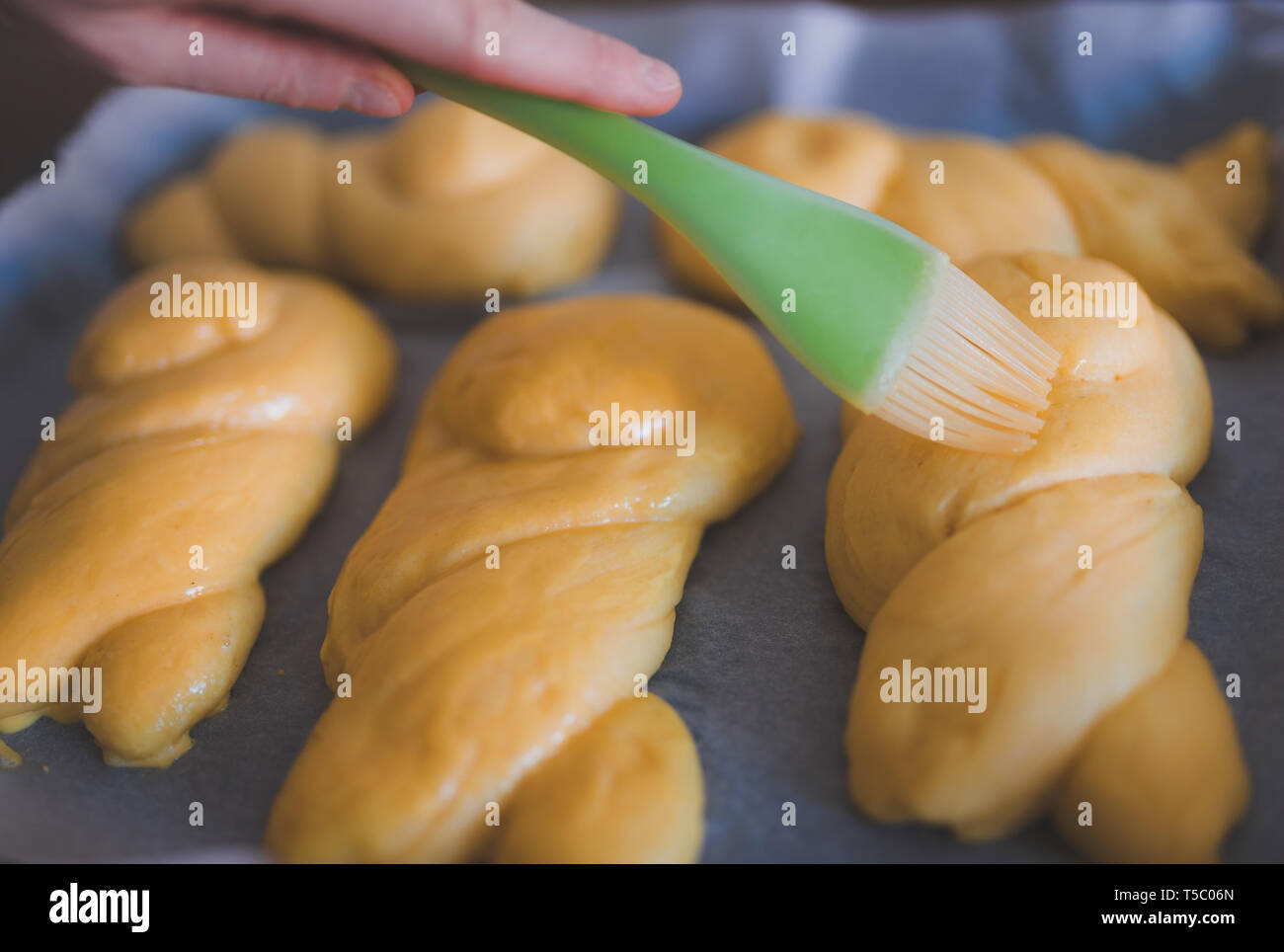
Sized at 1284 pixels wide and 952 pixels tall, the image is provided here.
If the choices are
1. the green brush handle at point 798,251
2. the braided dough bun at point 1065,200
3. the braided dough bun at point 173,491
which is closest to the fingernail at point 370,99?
the green brush handle at point 798,251

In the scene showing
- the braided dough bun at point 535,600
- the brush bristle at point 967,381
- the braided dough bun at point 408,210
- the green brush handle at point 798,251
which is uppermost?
the braided dough bun at point 408,210

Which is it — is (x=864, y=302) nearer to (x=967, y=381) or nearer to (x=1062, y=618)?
(x=967, y=381)

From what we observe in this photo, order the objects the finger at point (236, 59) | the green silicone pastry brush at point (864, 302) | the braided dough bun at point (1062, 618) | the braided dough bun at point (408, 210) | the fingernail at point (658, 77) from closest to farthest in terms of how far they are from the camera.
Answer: the braided dough bun at point (1062, 618)
the green silicone pastry brush at point (864, 302)
the fingernail at point (658, 77)
the finger at point (236, 59)
the braided dough bun at point (408, 210)

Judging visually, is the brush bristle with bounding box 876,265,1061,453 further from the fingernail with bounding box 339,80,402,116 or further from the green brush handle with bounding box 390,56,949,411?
the fingernail with bounding box 339,80,402,116

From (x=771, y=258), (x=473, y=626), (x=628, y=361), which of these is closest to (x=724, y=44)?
(x=628, y=361)

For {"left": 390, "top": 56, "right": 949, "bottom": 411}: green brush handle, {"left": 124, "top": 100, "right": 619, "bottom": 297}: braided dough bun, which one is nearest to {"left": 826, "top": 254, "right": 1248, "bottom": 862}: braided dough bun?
{"left": 390, "top": 56, "right": 949, "bottom": 411}: green brush handle

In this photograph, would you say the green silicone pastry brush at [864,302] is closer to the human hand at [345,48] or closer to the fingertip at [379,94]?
the human hand at [345,48]
